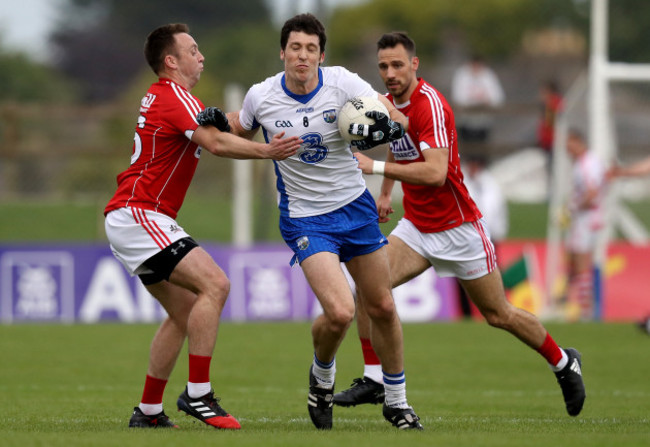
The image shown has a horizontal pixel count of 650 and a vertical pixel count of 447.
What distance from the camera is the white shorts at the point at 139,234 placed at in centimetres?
796

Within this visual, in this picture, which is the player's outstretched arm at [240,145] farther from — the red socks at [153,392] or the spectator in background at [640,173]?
the spectator in background at [640,173]

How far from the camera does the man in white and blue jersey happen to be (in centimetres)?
796

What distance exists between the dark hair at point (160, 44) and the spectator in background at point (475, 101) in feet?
44.0

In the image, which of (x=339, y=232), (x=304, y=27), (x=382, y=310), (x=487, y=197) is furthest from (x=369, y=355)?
Answer: (x=487, y=197)

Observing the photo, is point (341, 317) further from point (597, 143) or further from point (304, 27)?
point (597, 143)

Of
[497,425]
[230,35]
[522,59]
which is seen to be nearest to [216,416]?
[497,425]

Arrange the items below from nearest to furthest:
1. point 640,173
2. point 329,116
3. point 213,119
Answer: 1. point 213,119
2. point 329,116
3. point 640,173

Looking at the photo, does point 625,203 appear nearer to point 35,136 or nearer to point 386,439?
point 386,439

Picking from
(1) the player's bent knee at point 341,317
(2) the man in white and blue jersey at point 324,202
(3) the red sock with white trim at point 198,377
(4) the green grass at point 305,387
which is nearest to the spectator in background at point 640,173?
(4) the green grass at point 305,387

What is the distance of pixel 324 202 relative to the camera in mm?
8133

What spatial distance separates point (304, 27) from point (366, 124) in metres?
0.80

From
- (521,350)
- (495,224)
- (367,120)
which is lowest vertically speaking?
(521,350)

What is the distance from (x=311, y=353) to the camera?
44.9ft

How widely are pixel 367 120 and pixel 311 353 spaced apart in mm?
6264
